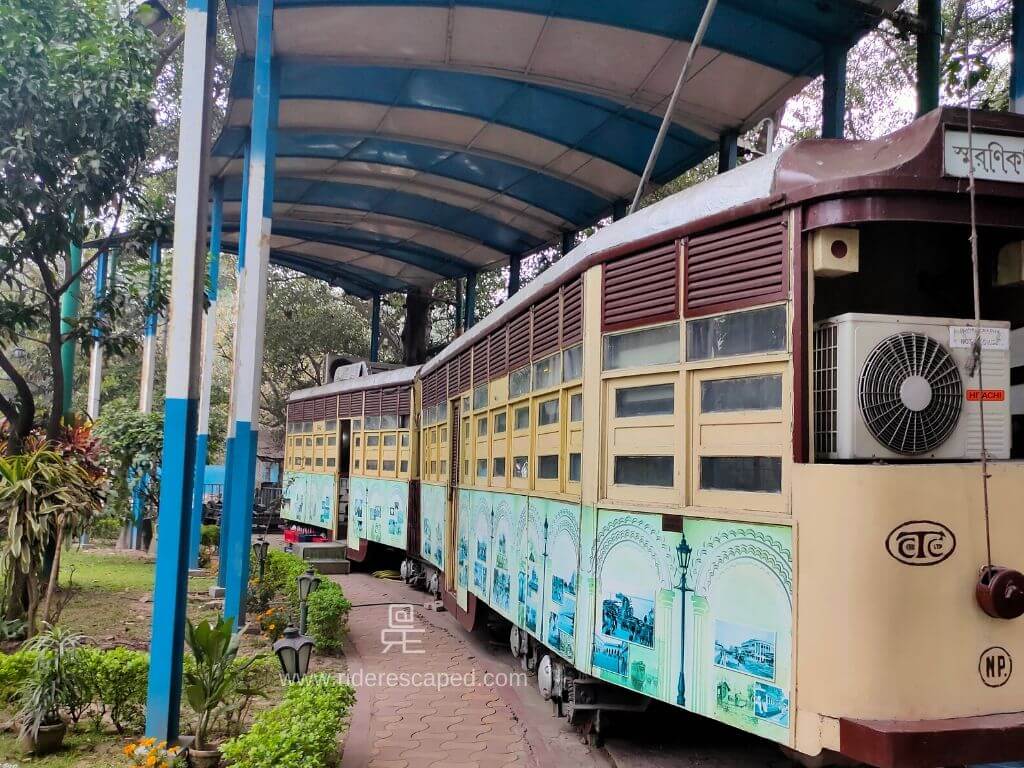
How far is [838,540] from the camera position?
3.27 metres

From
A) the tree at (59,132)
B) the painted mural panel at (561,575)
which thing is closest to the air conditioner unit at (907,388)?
the painted mural panel at (561,575)

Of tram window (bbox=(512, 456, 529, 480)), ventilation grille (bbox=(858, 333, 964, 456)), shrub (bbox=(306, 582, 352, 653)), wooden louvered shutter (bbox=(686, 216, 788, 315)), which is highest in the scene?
wooden louvered shutter (bbox=(686, 216, 788, 315))

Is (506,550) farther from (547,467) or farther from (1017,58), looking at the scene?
(1017,58)

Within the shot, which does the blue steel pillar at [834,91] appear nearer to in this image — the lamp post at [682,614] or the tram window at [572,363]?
the tram window at [572,363]

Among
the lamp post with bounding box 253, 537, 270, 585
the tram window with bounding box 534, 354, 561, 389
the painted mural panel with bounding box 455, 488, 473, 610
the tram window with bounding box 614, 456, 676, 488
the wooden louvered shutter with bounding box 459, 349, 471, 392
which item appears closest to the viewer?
the tram window with bounding box 614, 456, 676, 488

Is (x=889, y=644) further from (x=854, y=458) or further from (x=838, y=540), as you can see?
(x=854, y=458)

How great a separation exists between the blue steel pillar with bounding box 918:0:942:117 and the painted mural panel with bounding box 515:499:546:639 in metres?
4.45

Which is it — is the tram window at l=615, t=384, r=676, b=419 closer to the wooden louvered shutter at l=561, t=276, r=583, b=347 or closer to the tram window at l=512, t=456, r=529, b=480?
the wooden louvered shutter at l=561, t=276, r=583, b=347

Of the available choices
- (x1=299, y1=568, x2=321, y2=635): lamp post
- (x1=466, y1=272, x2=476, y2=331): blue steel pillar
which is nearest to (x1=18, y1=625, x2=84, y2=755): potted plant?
(x1=299, y1=568, x2=321, y2=635): lamp post

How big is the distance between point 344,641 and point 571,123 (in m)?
5.95

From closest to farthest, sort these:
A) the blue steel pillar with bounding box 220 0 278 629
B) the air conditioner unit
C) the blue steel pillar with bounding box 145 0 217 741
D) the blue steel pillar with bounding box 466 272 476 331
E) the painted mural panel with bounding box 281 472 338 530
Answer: the air conditioner unit < the blue steel pillar with bounding box 145 0 217 741 < the blue steel pillar with bounding box 220 0 278 629 < the painted mural panel with bounding box 281 472 338 530 < the blue steel pillar with bounding box 466 272 476 331

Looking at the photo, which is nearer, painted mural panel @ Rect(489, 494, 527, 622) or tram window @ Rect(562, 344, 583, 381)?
tram window @ Rect(562, 344, 583, 381)

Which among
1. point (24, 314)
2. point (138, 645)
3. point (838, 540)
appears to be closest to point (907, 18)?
point (838, 540)

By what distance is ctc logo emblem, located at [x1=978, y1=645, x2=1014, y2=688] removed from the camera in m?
3.31
